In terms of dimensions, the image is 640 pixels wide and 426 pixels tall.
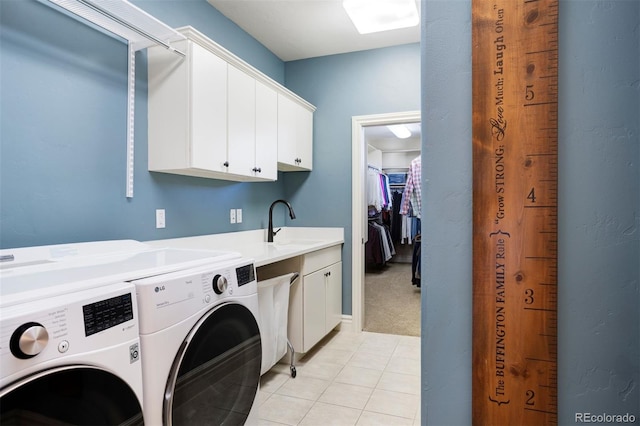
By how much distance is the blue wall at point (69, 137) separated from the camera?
144 centimetres

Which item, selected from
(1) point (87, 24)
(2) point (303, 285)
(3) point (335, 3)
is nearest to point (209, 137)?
(1) point (87, 24)

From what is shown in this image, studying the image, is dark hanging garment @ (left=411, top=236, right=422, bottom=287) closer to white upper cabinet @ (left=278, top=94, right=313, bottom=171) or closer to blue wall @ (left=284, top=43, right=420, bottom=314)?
blue wall @ (left=284, top=43, right=420, bottom=314)

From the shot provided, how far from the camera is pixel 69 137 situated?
64.8 inches

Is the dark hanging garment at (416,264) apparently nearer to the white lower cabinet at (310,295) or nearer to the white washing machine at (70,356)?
the white lower cabinet at (310,295)

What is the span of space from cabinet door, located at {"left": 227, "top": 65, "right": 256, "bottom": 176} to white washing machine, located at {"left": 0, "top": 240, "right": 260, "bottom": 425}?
1.31 metres

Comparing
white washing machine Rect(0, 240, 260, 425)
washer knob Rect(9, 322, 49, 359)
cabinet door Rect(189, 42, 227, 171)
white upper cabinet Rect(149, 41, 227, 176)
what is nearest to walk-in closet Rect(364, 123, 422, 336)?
cabinet door Rect(189, 42, 227, 171)

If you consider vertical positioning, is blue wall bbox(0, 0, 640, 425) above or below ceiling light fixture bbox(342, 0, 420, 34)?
below

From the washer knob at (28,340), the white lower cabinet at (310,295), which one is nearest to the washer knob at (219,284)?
the washer knob at (28,340)

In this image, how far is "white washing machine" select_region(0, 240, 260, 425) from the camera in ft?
2.38

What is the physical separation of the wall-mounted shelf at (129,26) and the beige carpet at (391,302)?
2641 mm

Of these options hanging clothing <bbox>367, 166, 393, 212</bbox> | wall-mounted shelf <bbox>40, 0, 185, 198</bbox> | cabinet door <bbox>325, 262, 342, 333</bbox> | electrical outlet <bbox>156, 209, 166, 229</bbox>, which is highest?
wall-mounted shelf <bbox>40, 0, 185, 198</bbox>

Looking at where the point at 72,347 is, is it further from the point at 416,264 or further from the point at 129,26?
the point at 416,264

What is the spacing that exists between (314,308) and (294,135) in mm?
1508

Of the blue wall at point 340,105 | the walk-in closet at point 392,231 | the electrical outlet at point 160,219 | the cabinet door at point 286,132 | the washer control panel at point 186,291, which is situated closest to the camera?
the washer control panel at point 186,291
